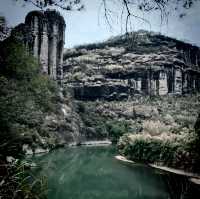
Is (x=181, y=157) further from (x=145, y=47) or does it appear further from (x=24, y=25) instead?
(x=145, y=47)

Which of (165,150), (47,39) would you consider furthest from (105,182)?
(47,39)

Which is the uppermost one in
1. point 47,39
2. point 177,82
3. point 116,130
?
point 47,39

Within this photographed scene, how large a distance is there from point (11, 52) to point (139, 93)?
5505 centimetres

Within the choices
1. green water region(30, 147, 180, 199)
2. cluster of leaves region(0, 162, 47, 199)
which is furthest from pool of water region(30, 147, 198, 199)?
cluster of leaves region(0, 162, 47, 199)

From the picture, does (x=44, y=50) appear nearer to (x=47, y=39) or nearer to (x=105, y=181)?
(x=47, y=39)

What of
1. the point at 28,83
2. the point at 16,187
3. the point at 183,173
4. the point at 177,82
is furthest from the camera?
the point at 177,82

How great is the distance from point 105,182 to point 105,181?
361 millimetres

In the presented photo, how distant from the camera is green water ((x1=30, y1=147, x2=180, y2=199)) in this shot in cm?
1556

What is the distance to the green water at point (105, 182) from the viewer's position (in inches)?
613

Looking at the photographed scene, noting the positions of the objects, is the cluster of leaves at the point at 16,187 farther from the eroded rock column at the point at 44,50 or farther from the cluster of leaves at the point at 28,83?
the eroded rock column at the point at 44,50

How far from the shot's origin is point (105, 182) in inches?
768

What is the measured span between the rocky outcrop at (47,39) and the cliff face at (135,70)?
18031mm

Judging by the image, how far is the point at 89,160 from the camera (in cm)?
3117

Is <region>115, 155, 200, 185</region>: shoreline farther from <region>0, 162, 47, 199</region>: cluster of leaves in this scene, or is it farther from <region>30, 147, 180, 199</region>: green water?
<region>0, 162, 47, 199</region>: cluster of leaves
